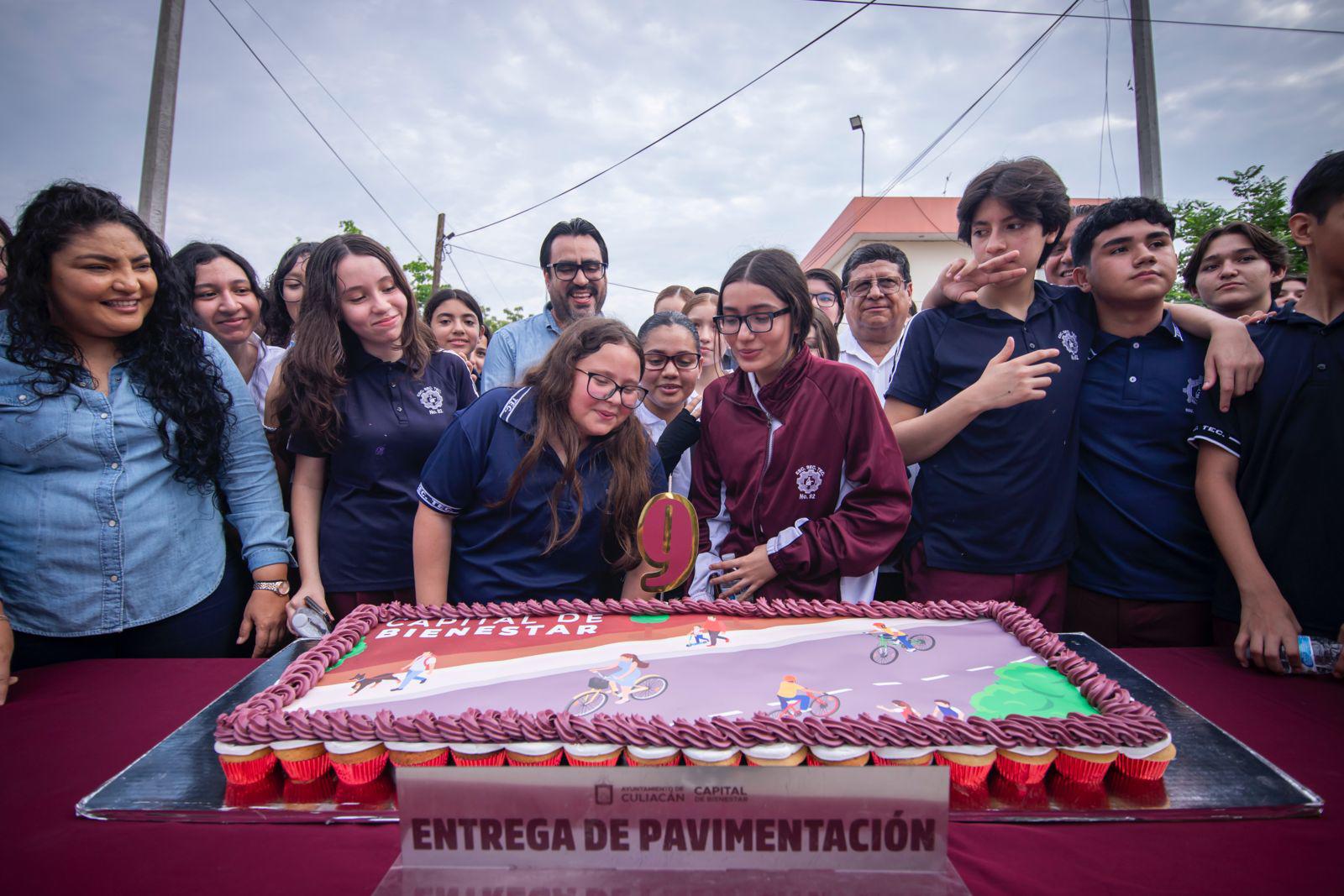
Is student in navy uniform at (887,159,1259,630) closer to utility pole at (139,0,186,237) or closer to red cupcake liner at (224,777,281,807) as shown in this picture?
red cupcake liner at (224,777,281,807)

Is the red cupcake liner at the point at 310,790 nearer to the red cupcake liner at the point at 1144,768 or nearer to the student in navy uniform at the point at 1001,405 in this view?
the red cupcake liner at the point at 1144,768

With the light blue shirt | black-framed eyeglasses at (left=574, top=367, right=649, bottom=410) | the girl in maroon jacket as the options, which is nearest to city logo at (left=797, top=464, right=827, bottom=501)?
the girl in maroon jacket

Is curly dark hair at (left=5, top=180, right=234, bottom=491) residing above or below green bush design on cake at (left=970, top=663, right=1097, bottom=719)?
above

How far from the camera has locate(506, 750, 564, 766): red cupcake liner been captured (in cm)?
114

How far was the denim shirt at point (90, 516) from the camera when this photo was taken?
171 centimetres

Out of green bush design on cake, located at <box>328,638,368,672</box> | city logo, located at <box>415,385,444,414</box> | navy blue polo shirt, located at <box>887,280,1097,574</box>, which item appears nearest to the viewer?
green bush design on cake, located at <box>328,638,368,672</box>

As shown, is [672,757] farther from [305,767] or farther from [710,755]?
[305,767]

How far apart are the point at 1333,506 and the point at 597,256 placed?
3.09 meters

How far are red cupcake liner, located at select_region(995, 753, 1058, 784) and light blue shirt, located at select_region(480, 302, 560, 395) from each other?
2834 mm

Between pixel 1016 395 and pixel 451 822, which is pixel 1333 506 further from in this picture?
pixel 451 822

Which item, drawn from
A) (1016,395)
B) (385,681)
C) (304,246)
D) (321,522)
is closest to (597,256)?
(304,246)

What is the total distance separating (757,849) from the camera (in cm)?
92

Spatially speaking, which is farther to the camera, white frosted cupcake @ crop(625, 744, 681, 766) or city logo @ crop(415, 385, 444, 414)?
city logo @ crop(415, 385, 444, 414)

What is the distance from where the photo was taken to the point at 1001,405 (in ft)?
6.34
